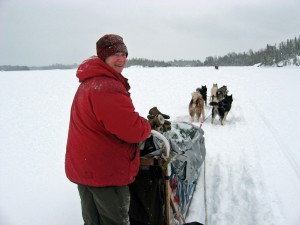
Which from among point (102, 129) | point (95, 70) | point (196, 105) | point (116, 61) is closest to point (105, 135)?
point (102, 129)

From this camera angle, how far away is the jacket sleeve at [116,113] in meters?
1.70

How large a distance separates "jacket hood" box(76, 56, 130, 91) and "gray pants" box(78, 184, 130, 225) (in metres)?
0.79

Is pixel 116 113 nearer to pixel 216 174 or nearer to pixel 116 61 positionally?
pixel 116 61

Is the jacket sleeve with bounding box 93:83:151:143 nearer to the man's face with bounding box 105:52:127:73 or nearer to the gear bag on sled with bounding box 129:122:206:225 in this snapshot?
the man's face with bounding box 105:52:127:73

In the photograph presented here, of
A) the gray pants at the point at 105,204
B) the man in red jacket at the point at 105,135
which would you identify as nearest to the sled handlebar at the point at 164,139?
the man in red jacket at the point at 105,135

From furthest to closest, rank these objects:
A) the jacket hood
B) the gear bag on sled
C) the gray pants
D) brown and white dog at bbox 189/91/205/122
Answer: brown and white dog at bbox 189/91/205/122 < the gear bag on sled < the gray pants < the jacket hood

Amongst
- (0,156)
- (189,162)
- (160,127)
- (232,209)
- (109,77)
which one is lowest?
(232,209)

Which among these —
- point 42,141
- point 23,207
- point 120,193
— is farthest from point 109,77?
point 42,141

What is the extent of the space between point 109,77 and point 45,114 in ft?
25.0

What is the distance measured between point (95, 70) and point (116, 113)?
352 millimetres

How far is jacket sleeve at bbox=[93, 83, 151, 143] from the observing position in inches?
66.9

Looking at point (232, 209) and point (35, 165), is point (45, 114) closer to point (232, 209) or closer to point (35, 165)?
point (35, 165)

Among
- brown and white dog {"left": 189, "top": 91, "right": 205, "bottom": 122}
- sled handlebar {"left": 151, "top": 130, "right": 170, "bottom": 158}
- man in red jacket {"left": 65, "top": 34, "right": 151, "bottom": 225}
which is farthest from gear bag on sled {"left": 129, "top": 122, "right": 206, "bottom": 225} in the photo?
brown and white dog {"left": 189, "top": 91, "right": 205, "bottom": 122}

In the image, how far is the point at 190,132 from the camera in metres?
3.72
